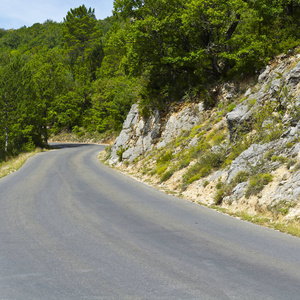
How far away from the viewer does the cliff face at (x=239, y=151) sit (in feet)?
32.0

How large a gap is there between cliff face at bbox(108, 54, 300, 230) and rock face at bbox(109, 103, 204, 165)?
0.09 m

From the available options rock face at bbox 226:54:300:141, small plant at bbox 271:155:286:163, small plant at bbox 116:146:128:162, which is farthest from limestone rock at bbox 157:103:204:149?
small plant at bbox 271:155:286:163

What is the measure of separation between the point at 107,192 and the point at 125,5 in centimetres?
1590

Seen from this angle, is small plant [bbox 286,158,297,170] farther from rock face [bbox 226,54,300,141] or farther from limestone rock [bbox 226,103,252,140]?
limestone rock [bbox 226,103,252,140]

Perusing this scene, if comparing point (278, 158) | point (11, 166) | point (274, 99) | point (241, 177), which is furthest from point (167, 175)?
point (11, 166)

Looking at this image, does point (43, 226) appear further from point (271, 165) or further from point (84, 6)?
point (84, 6)

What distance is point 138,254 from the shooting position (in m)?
5.84

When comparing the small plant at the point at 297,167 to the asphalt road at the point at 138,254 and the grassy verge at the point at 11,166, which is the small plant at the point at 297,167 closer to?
the asphalt road at the point at 138,254

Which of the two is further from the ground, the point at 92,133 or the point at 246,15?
the point at 246,15

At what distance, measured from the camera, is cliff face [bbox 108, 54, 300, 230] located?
32.0 feet

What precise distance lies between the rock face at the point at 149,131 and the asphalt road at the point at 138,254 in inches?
457

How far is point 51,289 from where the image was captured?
4.36m

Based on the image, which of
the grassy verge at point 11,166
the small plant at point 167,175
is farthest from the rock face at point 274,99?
Result: the grassy verge at point 11,166

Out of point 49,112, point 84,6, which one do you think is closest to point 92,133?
point 49,112
